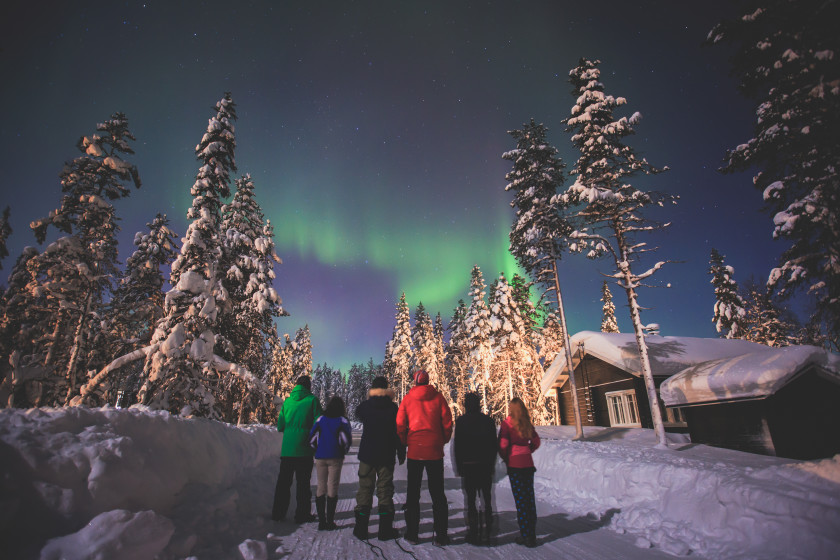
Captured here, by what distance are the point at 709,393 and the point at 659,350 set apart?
289 inches

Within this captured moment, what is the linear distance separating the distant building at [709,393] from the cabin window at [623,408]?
5 cm

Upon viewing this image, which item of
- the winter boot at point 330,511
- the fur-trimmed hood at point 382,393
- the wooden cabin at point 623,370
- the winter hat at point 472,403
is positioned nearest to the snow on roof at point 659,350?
the wooden cabin at point 623,370

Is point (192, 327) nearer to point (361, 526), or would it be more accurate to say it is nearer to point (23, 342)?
point (23, 342)

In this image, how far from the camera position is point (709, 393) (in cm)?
1364

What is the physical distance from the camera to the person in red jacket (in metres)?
4.73

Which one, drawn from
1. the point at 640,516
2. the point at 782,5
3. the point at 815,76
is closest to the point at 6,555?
the point at 640,516

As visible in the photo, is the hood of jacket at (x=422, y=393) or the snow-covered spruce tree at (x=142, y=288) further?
the snow-covered spruce tree at (x=142, y=288)

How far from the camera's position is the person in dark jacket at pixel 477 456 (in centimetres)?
514

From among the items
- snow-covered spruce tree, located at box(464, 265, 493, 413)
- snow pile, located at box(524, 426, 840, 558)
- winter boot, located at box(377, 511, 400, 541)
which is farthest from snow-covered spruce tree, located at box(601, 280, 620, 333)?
winter boot, located at box(377, 511, 400, 541)

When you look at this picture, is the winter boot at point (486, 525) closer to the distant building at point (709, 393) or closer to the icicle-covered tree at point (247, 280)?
the distant building at point (709, 393)

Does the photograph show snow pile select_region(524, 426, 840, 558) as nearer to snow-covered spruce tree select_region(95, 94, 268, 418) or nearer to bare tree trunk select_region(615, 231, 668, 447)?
bare tree trunk select_region(615, 231, 668, 447)

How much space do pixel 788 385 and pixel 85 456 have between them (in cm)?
1888

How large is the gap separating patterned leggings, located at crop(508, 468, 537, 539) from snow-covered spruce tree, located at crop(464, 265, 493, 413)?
82.1 ft

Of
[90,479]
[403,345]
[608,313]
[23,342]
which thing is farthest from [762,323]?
[23,342]
